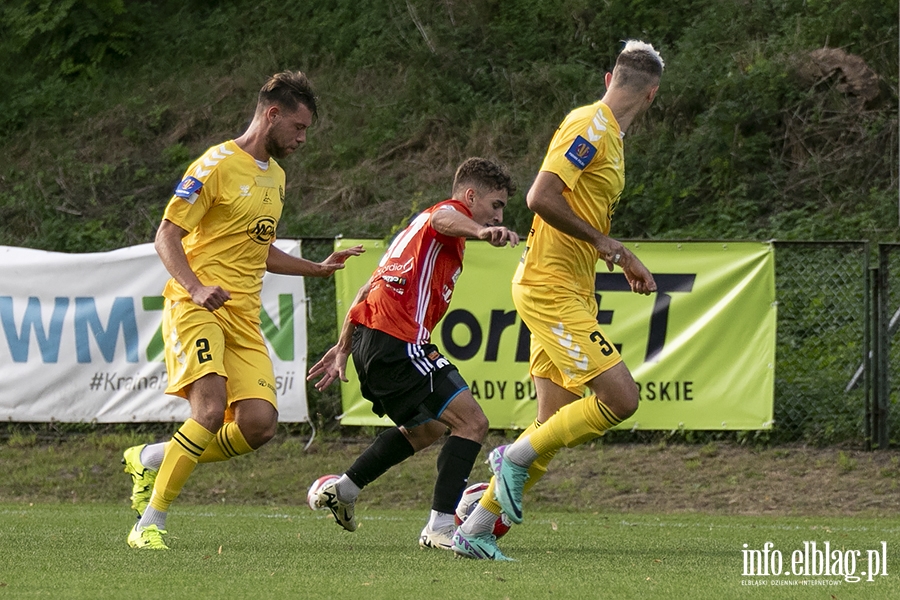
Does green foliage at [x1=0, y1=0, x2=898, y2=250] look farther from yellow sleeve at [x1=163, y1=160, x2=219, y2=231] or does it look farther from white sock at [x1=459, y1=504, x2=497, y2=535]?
white sock at [x1=459, y1=504, x2=497, y2=535]

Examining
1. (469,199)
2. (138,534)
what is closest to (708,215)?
(469,199)

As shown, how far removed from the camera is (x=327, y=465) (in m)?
10.9

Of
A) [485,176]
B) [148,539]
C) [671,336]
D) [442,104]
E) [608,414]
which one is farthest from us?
[442,104]

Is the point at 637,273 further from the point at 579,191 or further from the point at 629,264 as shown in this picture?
the point at 579,191

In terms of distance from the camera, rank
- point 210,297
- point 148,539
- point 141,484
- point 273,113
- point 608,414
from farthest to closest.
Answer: point 141,484, point 273,113, point 148,539, point 608,414, point 210,297

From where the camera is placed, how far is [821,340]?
11352 millimetres

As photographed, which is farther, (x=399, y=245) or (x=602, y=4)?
(x=602, y=4)

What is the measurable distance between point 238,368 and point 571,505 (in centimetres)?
431

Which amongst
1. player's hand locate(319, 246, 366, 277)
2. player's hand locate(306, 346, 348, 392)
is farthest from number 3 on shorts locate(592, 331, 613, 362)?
player's hand locate(319, 246, 366, 277)

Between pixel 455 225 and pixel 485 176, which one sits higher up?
pixel 485 176

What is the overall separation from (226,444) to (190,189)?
4.35ft

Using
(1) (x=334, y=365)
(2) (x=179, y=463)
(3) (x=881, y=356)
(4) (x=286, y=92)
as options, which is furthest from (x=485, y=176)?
(3) (x=881, y=356)

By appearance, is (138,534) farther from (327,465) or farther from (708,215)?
(708,215)

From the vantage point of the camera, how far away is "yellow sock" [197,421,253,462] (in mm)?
6449
